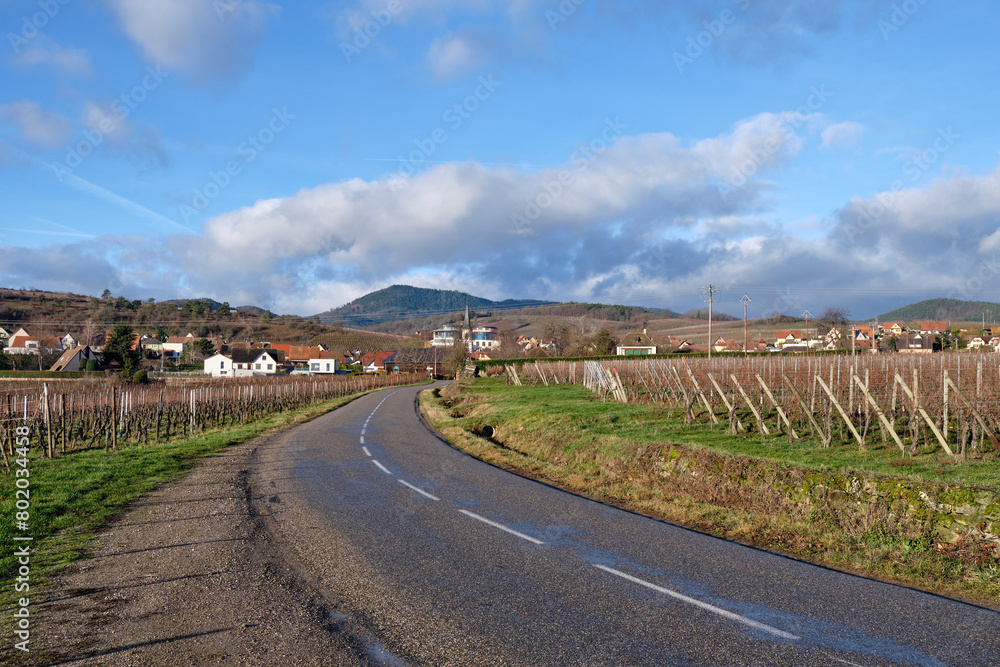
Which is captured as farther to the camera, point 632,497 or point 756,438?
point 756,438

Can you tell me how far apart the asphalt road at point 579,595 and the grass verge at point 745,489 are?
0.81 m

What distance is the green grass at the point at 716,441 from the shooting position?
1166cm

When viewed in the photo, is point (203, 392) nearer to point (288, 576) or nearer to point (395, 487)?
point (395, 487)

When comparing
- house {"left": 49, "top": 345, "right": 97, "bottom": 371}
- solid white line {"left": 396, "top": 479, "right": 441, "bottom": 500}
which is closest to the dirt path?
solid white line {"left": 396, "top": 479, "right": 441, "bottom": 500}

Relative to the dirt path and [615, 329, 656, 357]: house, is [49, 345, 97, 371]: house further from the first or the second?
the dirt path

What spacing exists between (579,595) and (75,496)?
9.77m

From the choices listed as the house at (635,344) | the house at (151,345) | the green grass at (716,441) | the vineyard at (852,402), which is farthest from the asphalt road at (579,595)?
the house at (151,345)

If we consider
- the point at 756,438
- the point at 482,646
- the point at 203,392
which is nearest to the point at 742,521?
the point at 482,646

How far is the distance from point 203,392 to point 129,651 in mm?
35492

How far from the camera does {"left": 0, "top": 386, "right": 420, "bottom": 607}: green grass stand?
783cm

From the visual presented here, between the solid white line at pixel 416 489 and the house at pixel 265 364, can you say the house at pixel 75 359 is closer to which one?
the house at pixel 265 364

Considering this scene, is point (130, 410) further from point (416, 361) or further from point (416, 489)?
point (416, 361)

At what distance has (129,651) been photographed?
5.02 meters

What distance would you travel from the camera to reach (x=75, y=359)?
84.8 m
